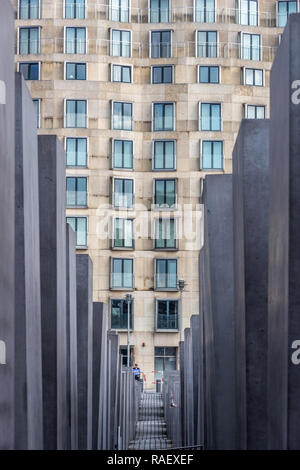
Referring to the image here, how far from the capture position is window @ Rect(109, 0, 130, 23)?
3044 inches

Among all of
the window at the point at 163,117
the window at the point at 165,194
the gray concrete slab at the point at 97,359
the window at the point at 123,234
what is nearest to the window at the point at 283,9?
the window at the point at 163,117

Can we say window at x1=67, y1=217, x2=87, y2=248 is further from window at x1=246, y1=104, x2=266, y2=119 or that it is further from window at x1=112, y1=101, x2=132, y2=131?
window at x1=246, y1=104, x2=266, y2=119

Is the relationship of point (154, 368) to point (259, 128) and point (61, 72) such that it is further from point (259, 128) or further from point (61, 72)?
point (259, 128)

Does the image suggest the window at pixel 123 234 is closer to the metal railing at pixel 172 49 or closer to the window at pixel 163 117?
the window at pixel 163 117

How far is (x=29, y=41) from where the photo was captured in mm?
76312

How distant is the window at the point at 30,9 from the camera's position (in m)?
77.0

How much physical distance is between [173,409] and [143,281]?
29.1 metres

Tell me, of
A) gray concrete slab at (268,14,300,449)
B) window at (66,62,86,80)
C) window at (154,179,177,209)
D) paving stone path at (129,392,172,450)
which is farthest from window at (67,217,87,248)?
gray concrete slab at (268,14,300,449)

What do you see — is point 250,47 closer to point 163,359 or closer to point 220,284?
point 163,359

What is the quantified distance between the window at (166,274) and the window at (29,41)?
714 inches

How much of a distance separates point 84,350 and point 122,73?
55525 millimetres

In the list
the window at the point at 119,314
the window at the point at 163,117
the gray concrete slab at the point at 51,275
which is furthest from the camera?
the window at the point at 163,117

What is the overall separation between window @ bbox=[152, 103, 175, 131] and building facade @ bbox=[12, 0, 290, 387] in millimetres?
74

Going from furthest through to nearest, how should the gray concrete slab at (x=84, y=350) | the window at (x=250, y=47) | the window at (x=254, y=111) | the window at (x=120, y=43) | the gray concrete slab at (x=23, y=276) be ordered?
1. the window at (x=120, y=43)
2. the window at (x=250, y=47)
3. the window at (x=254, y=111)
4. the gray concrete slab at (x=84, y=350)
5. the gray concrete slab at (x=23, y=276)
